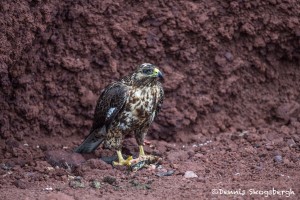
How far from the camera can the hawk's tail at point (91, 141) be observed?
9.42 m

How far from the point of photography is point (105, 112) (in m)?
9.11

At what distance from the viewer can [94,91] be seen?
10.5 metres

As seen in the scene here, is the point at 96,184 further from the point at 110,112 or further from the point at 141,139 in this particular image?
the point at 141,139

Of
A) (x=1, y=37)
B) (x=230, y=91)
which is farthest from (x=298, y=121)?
(x=1, y=37)

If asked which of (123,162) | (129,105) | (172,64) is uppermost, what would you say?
(172,64)

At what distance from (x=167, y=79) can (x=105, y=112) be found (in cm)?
185

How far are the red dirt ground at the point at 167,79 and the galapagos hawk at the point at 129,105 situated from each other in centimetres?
43

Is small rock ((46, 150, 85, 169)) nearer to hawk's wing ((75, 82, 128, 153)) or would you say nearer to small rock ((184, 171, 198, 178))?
hawk's wing ((75, 82, 128, 153))

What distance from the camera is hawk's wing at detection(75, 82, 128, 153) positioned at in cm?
900

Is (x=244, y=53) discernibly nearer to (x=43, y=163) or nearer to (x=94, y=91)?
(x=94, y=91)

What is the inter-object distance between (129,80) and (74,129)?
167 centimetres

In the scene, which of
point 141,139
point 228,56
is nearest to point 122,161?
point 141,139

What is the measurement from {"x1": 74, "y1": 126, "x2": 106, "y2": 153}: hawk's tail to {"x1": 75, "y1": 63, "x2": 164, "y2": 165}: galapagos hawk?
0.53 ft

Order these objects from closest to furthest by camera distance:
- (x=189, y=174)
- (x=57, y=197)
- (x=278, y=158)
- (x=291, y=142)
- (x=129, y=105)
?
(x=57, y=197) → (x=189, y=174) → (x=278, y=158) → (x=129, y=105) → (x=291, y=142)
